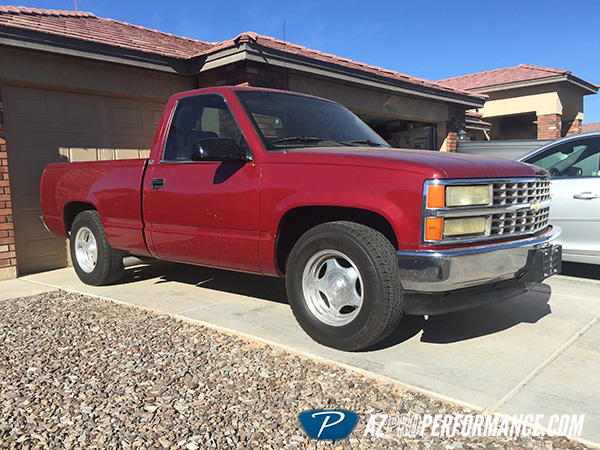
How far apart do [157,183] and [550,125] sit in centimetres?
1476

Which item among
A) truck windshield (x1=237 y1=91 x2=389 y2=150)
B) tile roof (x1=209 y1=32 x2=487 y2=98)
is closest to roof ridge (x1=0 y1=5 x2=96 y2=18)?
tile roof (x1=209 y1=32 x2=487 y2=98)

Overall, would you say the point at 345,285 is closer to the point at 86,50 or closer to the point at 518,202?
the point at 518,202

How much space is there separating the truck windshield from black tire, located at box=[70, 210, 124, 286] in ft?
7.87

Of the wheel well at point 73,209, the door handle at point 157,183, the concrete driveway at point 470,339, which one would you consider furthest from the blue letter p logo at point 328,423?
the wheel well at point 73,209

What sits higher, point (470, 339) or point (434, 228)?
point (434, 228)

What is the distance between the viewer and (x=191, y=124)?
4.96m

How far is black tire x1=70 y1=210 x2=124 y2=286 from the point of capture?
5.68m

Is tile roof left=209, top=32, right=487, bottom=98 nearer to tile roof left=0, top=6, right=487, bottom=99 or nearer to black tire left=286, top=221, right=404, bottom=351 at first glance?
tile roof left=0, top=6, right=487, bottom=99

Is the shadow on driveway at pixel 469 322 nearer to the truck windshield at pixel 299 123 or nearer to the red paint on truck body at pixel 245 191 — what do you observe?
the red paint on truck body at pixel 245 191

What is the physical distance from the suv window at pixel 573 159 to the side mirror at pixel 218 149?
3798mm

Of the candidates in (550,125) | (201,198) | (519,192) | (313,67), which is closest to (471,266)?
(519,192)

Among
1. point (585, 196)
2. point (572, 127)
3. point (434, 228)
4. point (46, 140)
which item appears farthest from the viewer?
point (572, 127)

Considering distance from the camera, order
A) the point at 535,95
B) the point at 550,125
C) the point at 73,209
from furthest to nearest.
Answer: the point at 535,95
the point at 550,125
the point at 73,209

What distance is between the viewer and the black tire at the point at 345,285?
3.32 meters
